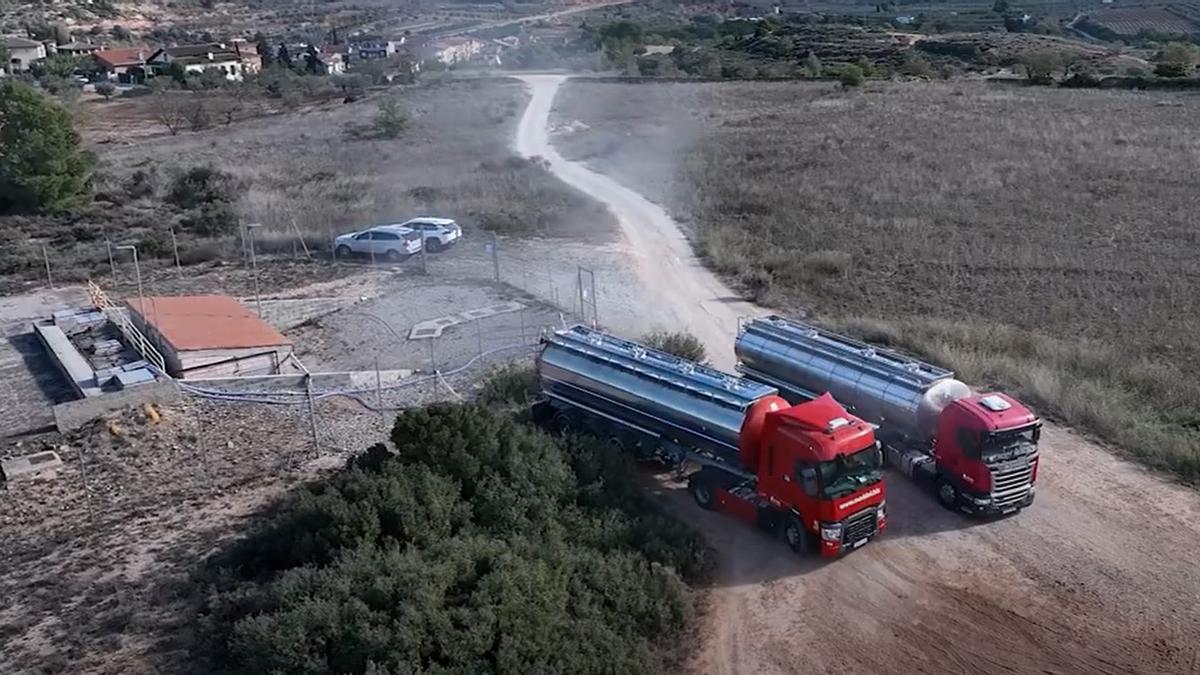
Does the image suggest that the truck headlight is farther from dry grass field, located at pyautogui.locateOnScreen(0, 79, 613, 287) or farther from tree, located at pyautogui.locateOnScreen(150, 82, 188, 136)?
tree, located at pyautogui.locateOnScreen(150, 82, 188, 136)

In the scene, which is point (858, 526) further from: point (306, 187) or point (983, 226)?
point (306, 187)

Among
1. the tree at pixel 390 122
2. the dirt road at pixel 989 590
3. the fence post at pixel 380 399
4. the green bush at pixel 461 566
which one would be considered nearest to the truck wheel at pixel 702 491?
the dirt road at pixel 989 590

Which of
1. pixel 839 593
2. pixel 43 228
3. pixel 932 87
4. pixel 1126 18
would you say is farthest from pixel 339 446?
pixel 1126 18

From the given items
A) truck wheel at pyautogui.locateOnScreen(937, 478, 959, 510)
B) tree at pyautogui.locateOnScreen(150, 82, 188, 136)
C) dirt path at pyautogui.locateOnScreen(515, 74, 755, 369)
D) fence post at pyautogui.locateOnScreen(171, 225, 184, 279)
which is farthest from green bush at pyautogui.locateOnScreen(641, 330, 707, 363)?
tree at pyautogui.locateOnScreen(150, 82, 188, 136)

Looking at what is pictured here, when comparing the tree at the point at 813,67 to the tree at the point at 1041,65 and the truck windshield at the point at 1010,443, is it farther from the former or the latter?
the truck windshield at the point at 1010,443

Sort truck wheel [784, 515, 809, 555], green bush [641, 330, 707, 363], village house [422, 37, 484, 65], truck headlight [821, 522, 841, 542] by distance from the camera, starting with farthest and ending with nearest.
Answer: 1. village house [422, 37, 484, 65]
2. green bush [641, 330, 707, 363]
3. truck wheel [784, 515, 809, 555]
4. truck headlight [821, 522, 841, 542]

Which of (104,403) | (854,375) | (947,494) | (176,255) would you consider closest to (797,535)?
(947,494)
